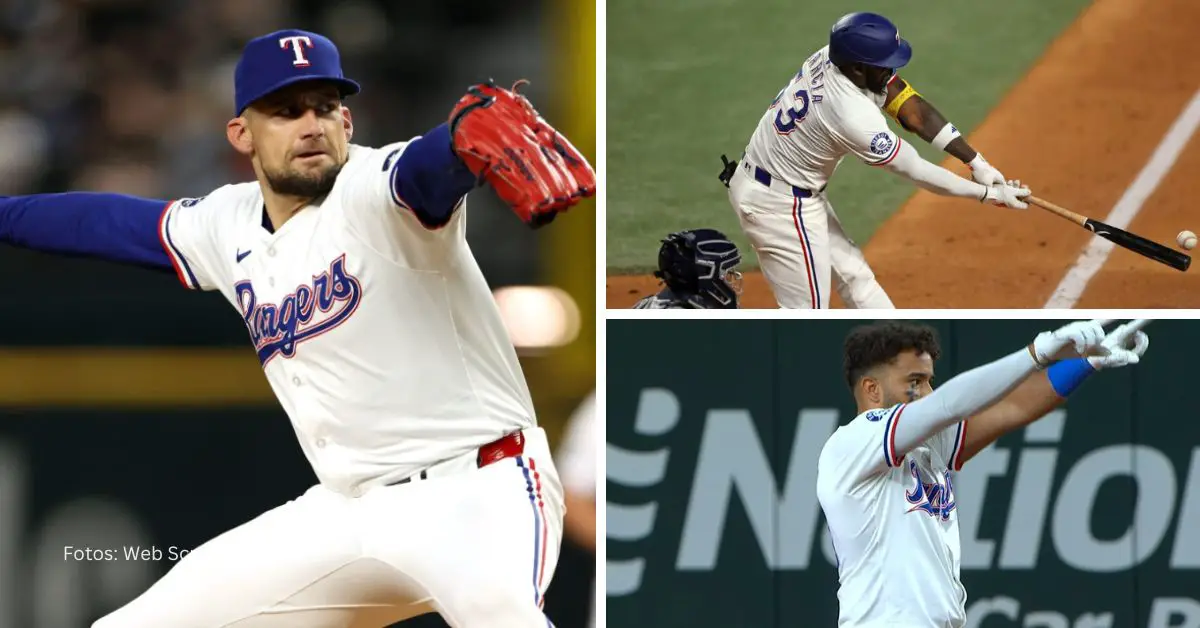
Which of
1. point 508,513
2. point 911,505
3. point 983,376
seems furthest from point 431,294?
point 911,505

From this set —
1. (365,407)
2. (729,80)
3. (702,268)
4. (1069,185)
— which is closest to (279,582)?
(365,407)

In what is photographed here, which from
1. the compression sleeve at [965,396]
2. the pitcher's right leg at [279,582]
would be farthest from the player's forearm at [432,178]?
the compression sleeve at [965,396]

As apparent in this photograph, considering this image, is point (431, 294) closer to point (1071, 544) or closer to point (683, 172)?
point (1071, 544)

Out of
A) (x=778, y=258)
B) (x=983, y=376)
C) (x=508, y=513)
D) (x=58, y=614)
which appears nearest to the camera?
(x=508, y=513)

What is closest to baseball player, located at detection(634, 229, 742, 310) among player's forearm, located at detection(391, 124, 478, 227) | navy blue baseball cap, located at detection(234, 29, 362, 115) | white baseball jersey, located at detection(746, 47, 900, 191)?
white baseball jersey, located at detection(746, 47, 900, 191)

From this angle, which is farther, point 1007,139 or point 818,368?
point 1007,139

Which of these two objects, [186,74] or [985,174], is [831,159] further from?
[186,74]
